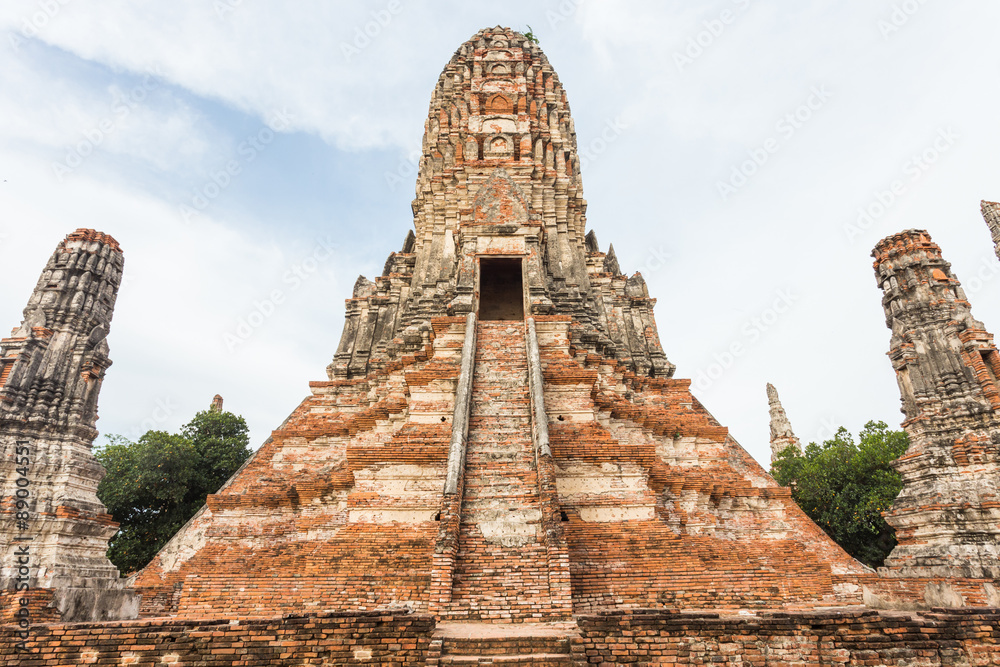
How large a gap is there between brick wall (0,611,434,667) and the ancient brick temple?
0.02 meters

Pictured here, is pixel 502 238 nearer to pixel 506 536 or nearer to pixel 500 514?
pixel 500 514

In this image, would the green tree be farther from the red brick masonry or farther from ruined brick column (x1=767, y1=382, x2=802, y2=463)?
the red brick masonry

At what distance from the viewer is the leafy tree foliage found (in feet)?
68.2

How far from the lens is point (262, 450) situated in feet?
44.5

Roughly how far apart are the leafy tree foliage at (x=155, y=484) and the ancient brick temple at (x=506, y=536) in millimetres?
9157

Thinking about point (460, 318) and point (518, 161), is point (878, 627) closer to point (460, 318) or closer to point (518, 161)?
point (460, 318)

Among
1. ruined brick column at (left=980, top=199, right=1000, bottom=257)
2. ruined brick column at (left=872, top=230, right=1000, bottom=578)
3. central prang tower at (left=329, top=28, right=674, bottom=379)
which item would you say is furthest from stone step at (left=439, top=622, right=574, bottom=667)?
ruined brick column at (left=980, top=199, right=1000, bottom=257)

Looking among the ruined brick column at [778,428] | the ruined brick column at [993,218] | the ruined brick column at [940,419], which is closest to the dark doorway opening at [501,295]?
the ruined brick column at [940,419]

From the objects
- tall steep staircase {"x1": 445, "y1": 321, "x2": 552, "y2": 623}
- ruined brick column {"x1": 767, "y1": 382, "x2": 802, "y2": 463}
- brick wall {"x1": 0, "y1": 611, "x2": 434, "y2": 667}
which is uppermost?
ruined brick column {"x1": 767, "y1": 382, "x2": 802, "y2": 463}

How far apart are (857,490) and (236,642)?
24.2m

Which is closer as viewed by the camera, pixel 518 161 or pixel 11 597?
pixel 11 597

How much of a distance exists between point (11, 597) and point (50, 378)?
3.65 metres

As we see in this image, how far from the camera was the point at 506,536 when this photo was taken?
8.25 meters

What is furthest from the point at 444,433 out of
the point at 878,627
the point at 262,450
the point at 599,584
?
the point at 878,627
